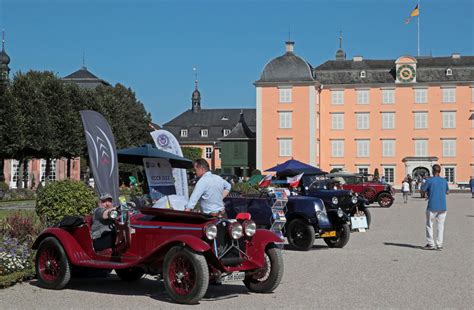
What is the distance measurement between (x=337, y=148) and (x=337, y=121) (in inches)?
109

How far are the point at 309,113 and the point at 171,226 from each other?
208ft

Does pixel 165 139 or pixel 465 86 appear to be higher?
pixel 465 86

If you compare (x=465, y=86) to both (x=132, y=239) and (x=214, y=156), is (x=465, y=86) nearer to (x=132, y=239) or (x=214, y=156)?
(x=214, y=156)

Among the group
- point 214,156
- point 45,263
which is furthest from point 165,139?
point 214,156

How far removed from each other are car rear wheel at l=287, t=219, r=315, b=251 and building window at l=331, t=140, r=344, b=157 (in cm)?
6066

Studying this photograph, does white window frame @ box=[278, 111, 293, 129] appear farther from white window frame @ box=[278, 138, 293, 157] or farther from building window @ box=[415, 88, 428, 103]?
building window @ box=[415, 88, 428, 103]

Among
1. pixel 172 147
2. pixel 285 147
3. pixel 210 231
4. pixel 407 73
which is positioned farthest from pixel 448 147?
pixel 210 231

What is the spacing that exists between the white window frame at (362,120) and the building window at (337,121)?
1613mm

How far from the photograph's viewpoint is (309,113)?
72.4 meters

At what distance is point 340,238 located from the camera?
1678 cm

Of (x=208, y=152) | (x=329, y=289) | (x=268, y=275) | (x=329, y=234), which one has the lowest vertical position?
(x=329, y=289)

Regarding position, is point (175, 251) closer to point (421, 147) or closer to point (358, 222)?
point (358, 222)

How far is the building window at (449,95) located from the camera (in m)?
74.2

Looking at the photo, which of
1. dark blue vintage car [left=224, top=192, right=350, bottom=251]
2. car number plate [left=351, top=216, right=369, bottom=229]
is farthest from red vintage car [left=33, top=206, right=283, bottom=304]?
car number plate [left=351, top=216, right=369, bottom=229]
